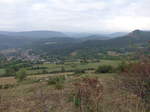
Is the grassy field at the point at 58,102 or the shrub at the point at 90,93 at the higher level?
the shrub at the point at 90,93

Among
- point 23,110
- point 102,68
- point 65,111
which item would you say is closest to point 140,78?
point 65,111

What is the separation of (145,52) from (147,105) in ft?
5.47

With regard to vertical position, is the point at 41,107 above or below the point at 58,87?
above

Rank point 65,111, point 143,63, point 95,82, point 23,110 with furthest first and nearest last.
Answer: point 23,110 < point 65,111 < point 95,82 < point 143,63

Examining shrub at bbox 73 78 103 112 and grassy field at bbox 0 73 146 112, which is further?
grassy field at bbox 0 73 146 112

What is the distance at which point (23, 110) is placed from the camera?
6.66 meters

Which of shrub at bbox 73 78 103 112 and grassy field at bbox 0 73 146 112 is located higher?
shrub at bbox 73 78 103 112

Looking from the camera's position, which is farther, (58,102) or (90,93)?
(58,102)

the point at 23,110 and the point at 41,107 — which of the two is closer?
the point at 41,107

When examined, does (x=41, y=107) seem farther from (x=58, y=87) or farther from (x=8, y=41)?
(x=8, y=41)

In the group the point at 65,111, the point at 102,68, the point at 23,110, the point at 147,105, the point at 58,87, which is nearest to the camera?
the point at 147,105

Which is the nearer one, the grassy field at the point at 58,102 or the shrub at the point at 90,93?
the shrub at the point at 90,93

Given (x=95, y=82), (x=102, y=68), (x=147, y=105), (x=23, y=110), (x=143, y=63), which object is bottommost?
(x=102, y=68)

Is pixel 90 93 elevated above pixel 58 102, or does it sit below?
above
